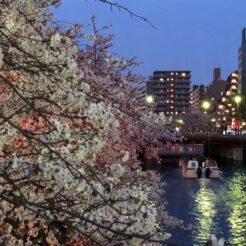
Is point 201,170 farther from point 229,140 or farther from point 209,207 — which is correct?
point 229,140

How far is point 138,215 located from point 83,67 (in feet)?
36.0

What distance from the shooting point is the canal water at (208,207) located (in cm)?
2784

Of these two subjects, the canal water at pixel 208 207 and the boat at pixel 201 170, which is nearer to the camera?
the canal water at pixel 208 207

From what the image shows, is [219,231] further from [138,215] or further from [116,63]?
[138,215]

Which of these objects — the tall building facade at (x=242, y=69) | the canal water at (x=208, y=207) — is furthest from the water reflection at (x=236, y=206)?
the tall building facade at (x=242, y=69)

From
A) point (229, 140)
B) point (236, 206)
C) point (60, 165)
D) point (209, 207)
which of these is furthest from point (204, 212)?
point (229, 140)

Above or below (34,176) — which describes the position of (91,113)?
above

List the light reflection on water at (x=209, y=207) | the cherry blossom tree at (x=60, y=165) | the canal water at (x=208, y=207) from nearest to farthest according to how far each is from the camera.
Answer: the cherry blossom tree at (x=60, y=165) → the canal water at (x=208, y=207) → the light reflection on water at (x=209, y=207)

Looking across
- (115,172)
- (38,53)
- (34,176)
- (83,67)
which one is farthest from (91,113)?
(83,67)

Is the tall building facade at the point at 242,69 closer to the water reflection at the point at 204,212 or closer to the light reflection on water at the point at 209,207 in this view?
the light reflection on water at the point at 209,207

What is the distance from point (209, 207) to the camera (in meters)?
37.1

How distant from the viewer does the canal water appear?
27844 millimetres

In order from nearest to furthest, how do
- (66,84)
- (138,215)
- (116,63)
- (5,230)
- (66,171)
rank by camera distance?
(66,171) < (138,215) < (66,84) < (5,230) < (116,63)

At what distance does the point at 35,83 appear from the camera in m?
6.21
